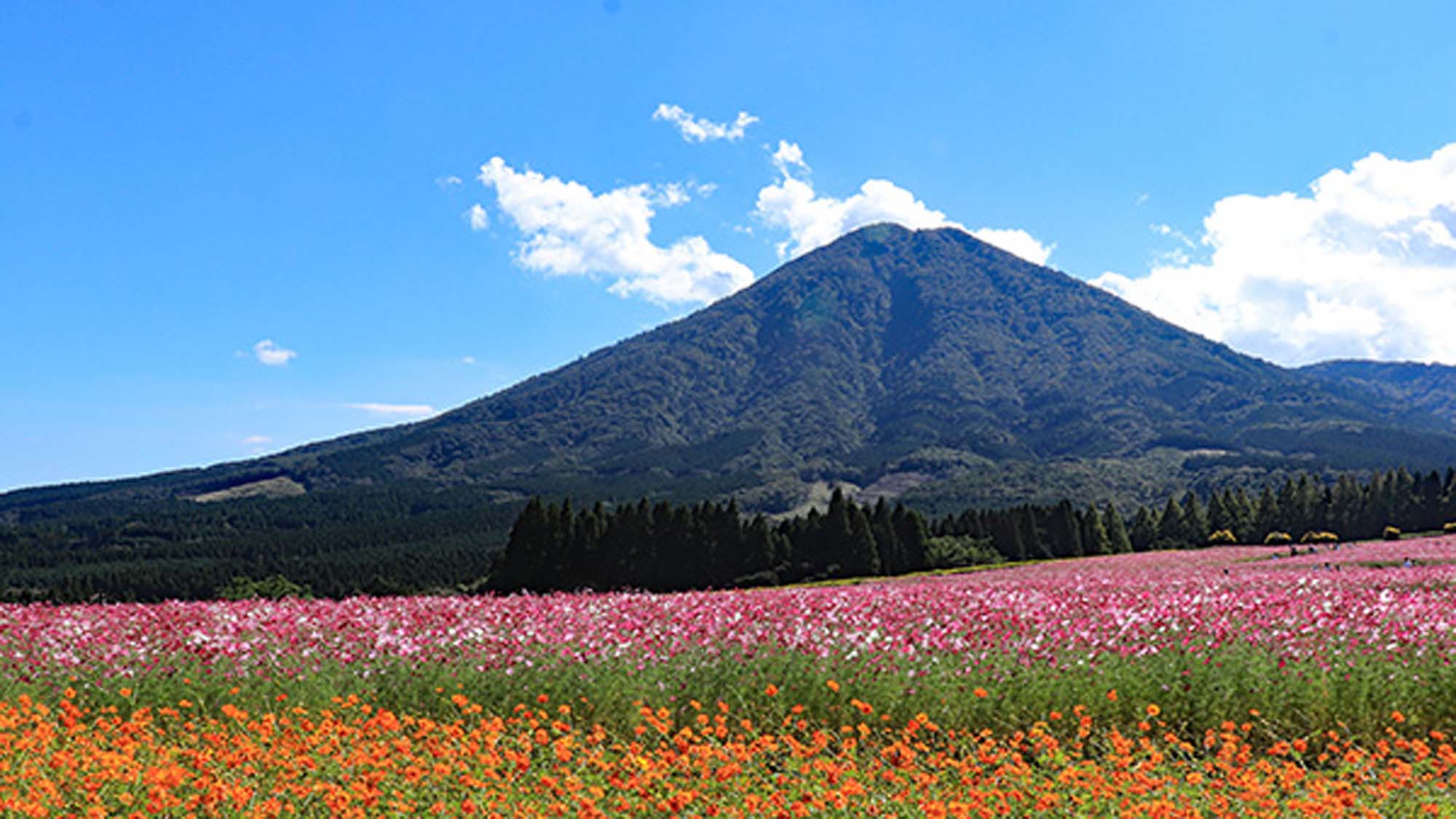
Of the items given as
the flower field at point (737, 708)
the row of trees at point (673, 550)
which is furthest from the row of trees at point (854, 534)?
the flower field at point (737, 708)

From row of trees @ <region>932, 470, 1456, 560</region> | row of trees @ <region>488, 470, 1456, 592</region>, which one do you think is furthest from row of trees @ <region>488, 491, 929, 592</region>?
row of trees @ <region>932, 470, 1456, 560</region>

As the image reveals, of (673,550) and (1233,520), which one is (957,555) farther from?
(1233,520)

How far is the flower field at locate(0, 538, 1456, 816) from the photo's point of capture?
6.79m

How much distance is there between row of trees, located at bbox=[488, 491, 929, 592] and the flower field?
4037cm

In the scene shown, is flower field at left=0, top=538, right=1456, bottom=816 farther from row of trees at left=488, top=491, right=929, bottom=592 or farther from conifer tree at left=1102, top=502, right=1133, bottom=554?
conifer tree at left=1102, top=502, right=1133, bottom=554

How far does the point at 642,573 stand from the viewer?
56562 millimetres

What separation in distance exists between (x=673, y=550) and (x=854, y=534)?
11.1 meters

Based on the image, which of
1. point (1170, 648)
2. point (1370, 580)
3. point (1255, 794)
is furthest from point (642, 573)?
point (1255, 794)

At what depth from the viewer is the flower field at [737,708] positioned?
267 inches

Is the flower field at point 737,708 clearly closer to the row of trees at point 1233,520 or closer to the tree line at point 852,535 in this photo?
the tree line at point 852,535

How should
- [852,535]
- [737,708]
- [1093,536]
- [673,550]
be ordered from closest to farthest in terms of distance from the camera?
[737,708] < [673,550] < [852,535] < [1093,536]

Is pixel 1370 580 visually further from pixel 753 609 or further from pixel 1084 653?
pixel 753 609

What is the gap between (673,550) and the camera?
57375 millimetres

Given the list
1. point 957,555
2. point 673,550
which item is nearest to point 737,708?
point 673,550
